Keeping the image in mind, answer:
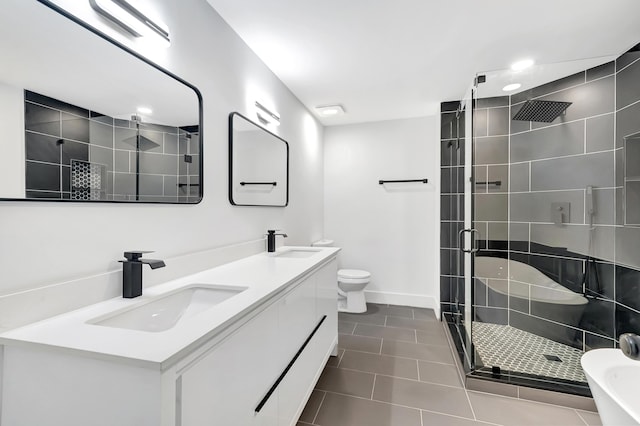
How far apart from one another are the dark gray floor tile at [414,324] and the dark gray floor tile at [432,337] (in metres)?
0.09

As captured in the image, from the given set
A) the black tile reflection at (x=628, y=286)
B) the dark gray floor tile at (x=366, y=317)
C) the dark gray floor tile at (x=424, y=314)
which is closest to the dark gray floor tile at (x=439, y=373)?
the dark gray floor tile at (x=366, y=317)

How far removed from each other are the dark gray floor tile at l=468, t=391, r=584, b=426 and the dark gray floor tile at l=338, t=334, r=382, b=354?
2.77ft

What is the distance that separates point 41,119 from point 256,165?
1328 mm

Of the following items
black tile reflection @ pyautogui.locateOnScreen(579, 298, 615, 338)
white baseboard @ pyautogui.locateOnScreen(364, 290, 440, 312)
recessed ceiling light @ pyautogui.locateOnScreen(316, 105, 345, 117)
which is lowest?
white baseboard @ pyautogui.locateOnScreen(364, 290, 440, 312)

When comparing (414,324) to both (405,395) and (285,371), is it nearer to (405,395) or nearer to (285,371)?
(405,395)

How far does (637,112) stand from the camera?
1.99 meters

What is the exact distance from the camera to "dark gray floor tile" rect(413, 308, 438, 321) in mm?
3283

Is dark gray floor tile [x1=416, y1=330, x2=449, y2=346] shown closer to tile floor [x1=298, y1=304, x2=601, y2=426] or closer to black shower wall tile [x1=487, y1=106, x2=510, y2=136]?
tile floor [x1=298, y1=304, x2=601, y2=426]

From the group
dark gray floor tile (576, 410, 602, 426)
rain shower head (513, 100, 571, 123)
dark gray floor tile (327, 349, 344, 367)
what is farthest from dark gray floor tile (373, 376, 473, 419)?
rain shower head (513, 100, 571, 123)

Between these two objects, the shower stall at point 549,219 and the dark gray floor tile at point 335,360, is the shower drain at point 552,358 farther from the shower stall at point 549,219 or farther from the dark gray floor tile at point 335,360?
the dark gray floor tile at point 335,360

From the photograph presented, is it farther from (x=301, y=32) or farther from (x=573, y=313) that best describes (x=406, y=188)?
(x=301, y=32)

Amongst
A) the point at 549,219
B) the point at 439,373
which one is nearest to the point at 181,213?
the point at 439,373

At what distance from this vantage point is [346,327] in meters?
3.01

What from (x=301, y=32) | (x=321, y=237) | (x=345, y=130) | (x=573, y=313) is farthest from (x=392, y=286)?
(x=301, y=32)
